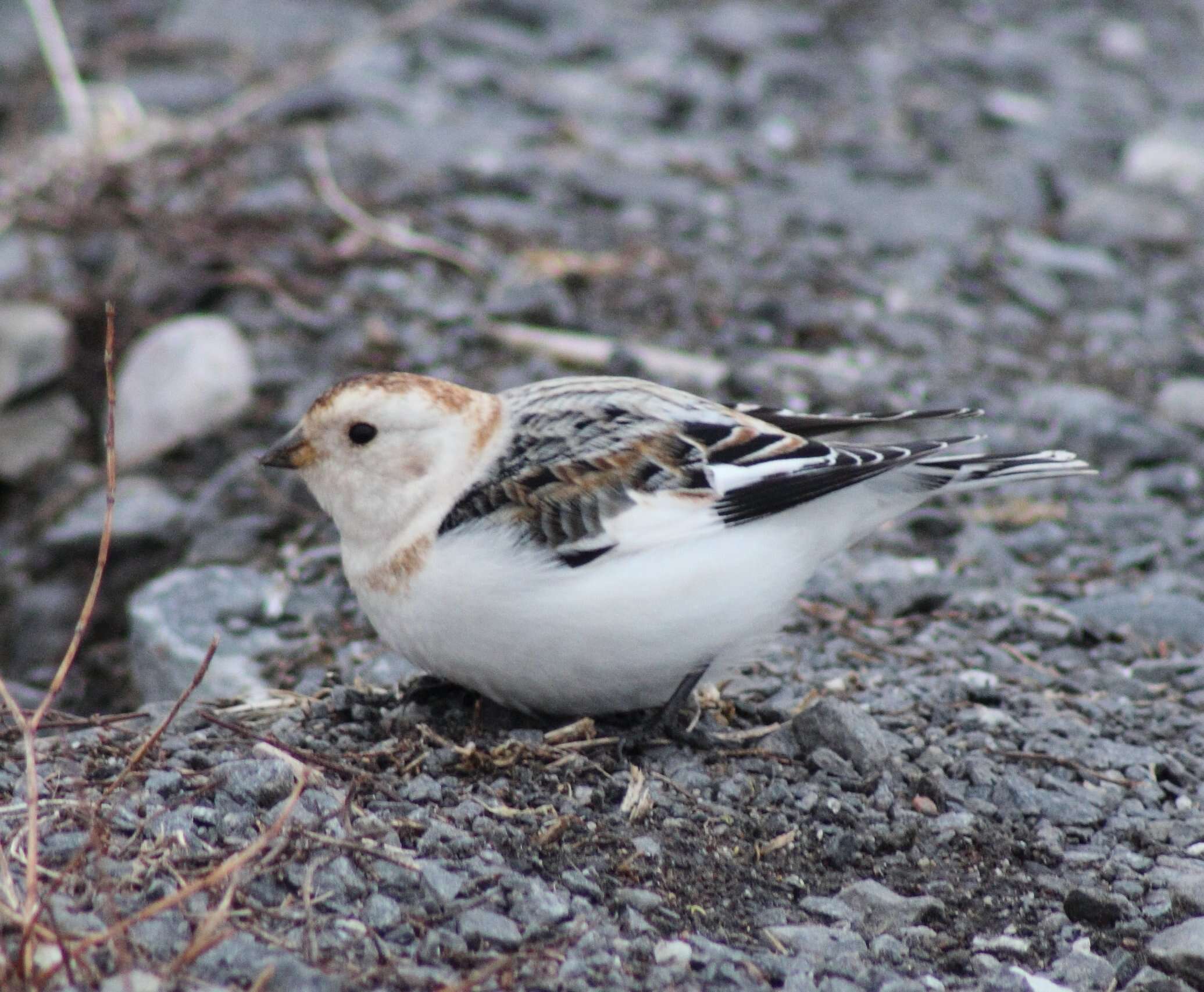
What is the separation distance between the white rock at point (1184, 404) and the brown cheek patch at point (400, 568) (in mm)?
4037

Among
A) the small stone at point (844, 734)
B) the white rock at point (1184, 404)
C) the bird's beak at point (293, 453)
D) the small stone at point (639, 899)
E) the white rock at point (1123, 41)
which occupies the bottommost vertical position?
the white rock at point (1184, 404)

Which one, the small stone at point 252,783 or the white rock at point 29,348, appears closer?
the small stone at point 252,783

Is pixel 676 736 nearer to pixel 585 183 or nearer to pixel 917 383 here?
pixel 917 383

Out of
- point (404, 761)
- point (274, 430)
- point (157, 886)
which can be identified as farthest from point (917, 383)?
point (157, 886)

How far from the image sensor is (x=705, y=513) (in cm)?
379

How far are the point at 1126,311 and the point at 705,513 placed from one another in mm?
4462

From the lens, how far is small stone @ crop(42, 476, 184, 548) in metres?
6.17

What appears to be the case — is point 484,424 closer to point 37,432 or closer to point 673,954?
point 673,954

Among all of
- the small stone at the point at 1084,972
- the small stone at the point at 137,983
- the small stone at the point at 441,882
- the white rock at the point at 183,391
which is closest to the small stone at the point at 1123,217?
the white rock at the point at 183,391

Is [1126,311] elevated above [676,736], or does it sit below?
below

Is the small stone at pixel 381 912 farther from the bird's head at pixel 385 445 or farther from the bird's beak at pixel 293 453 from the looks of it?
the bird's beak at pixel 293 453

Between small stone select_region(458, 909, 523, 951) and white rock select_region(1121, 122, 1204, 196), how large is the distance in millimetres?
7148

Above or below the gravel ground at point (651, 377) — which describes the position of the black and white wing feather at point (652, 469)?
above

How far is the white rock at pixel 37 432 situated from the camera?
704 cm
